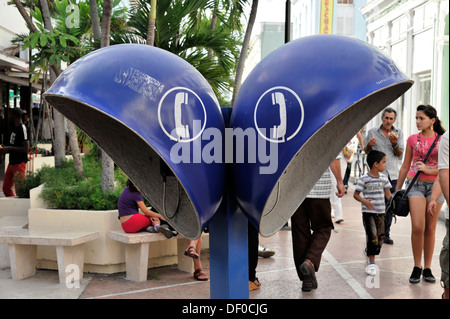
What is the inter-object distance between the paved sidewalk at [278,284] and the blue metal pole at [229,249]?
8.15ft

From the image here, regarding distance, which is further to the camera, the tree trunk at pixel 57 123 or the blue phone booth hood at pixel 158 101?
the tree trunk at pixel 57 123

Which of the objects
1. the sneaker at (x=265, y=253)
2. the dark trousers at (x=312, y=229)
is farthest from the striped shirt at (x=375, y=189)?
the sneaker at (x=265, y=253)

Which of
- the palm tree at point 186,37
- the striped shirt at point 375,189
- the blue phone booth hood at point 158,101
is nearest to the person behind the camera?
the blue phone booth hood at point 158,101

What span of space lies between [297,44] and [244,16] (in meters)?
6.90

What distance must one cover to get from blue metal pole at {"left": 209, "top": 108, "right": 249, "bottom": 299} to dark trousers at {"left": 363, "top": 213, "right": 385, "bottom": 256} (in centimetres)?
346

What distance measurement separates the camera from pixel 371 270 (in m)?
5.24

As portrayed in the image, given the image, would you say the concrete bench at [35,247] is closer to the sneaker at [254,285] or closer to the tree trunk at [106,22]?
the sneaker at [254,285]

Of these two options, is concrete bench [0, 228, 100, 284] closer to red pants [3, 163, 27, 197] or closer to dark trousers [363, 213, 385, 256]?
dark trousers [363, 213, 385, 256]

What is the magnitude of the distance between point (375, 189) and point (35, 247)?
11.2ft

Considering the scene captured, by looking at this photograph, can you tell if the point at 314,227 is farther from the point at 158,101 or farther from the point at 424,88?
the point at 424,88

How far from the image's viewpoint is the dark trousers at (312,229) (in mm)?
4637

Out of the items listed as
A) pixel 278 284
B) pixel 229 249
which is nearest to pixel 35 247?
pixel 278 284
